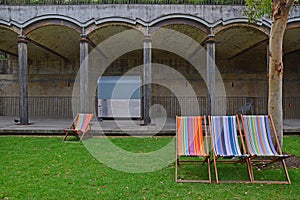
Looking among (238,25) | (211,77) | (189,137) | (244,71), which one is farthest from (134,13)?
(244,71)

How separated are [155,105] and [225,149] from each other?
35.8 feet

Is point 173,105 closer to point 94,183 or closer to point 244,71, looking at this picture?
point 244,71

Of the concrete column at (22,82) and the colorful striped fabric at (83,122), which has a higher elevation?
the concrete column at (22,82)

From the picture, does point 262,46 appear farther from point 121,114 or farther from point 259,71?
point 121,114

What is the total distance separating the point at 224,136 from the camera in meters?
4.90

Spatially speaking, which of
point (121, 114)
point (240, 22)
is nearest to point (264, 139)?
point (240, 22)

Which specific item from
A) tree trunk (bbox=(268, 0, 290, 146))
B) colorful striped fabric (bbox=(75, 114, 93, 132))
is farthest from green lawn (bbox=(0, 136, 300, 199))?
colorful striped fabric (bbox=(75, 114, 93, 132))

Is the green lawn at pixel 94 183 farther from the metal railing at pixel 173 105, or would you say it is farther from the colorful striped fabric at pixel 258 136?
the metal railing at pixel 173 105

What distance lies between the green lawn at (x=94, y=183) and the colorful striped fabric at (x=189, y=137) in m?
0.44

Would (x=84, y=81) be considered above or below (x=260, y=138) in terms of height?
above

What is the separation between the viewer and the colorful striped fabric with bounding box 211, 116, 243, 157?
4.60 m

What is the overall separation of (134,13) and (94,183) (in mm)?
7222

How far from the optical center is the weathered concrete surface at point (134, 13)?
980 centimetres

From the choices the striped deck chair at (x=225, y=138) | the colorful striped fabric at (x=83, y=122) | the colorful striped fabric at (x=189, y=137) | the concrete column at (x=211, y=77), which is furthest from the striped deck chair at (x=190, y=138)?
the concrete column at (x=211, y=77)
